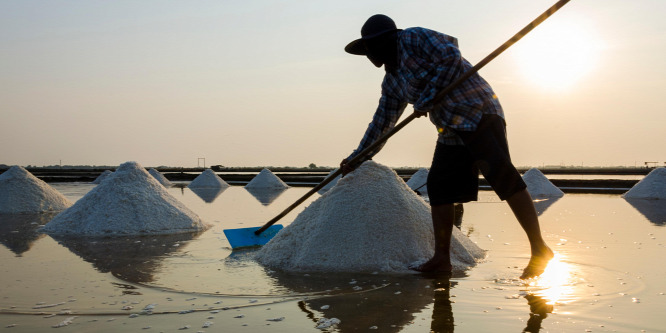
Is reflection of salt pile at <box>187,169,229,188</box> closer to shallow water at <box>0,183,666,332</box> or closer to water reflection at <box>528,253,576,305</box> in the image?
shallow water at <box>0,183,666,332</box>

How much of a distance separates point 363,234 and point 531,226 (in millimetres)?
930

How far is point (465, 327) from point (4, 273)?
2424 millimetres

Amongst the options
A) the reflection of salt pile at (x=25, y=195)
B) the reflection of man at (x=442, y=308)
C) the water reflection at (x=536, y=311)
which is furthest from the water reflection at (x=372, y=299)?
the reflection of salt pile at (x=25, y=195)

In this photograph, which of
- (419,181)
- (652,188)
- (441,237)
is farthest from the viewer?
(419,181)

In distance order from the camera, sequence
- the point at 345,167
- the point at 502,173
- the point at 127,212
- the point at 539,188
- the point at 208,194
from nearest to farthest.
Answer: the point at 502,173 → the point at 345,167 → the point at 127,212 → the point at 539,188 → the point at 208,194

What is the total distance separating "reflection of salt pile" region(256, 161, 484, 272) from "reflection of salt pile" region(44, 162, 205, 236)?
6.80 feet

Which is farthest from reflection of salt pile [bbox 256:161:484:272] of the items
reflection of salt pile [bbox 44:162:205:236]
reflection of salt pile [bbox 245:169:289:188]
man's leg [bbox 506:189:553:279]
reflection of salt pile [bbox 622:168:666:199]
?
reflection of salt pile [bbox 245:169:289:188]

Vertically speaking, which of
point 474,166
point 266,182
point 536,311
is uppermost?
point 266,182

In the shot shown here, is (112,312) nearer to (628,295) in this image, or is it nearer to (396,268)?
(396,268)

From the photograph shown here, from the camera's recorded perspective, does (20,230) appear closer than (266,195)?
Yes

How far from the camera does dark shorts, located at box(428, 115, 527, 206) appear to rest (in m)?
2.63

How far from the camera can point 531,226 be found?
267 cm

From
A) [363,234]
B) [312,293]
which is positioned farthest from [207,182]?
[312,293]

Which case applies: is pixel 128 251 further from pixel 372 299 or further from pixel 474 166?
pixel 474 166
